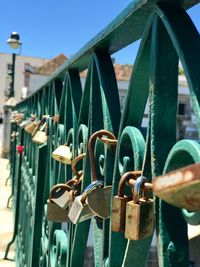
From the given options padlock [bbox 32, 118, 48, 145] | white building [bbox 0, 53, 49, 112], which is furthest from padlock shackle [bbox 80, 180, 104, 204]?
white building [bbox 0, 53, 49, 112]

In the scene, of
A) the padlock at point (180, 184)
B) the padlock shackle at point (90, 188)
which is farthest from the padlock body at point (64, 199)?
the padlock at point (180, 184)

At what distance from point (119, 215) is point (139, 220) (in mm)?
55

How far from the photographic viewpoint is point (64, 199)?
53.0 inches

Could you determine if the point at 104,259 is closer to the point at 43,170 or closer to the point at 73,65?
the point at 73,65

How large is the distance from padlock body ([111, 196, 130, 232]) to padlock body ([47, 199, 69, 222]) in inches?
25.8

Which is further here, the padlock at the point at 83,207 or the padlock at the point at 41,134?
the padlock at the point at 41,134

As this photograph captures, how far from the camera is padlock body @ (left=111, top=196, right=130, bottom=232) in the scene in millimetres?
769

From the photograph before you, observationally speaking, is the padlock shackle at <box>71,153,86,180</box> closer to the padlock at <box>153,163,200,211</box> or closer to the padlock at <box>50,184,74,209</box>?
the padlock at <box>50,184,74,209</box>

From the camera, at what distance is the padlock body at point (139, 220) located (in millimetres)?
724

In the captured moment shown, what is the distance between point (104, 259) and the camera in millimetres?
1067

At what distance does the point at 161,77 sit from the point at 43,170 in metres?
1.61

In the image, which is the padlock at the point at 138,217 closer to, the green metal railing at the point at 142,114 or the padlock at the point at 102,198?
the green metal railing at the point at 142,114

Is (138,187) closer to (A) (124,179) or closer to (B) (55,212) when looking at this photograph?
(A) (124,179)

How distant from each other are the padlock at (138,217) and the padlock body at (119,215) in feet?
0.07
